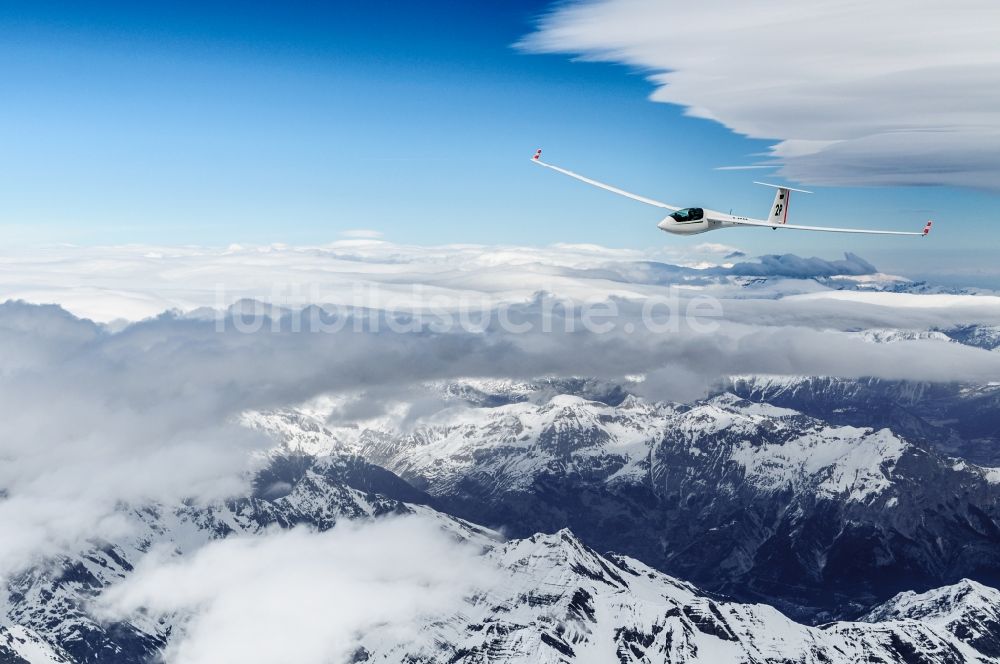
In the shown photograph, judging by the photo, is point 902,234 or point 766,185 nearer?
point 902,234

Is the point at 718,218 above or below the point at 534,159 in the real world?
below

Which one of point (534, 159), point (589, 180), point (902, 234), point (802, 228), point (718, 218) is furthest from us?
point (534, 159)

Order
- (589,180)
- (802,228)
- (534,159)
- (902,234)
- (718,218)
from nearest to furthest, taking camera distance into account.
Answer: (902,234)
(802,228)
(718,218)
(589,180)
(534,159)

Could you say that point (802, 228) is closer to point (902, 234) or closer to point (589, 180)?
point (902, 234)

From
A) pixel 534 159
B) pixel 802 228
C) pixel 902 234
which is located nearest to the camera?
pixel 902 234

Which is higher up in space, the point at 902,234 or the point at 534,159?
the point at 534,159

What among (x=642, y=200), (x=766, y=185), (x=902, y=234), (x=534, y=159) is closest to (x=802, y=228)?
(x=766, y=185)

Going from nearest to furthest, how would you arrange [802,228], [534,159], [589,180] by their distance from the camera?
[802,228] → [589,180] → [534,159]

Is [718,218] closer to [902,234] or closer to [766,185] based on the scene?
[766,185]

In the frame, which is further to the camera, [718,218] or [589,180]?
[589,180]
